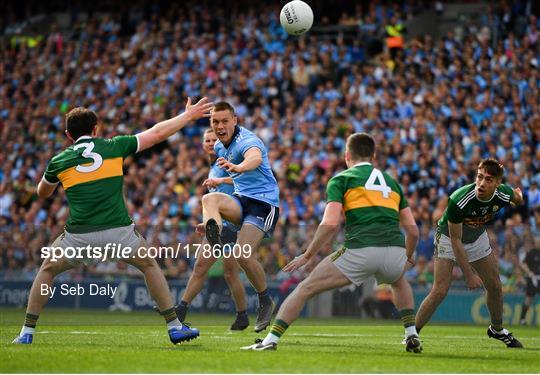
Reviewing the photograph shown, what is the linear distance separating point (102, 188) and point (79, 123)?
713mm

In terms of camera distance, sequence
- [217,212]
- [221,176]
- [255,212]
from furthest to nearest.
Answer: [221,176]
[255,212]
[217,212]

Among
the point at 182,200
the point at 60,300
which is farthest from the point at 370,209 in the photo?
the point at 182,200

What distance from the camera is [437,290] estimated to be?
12555mm

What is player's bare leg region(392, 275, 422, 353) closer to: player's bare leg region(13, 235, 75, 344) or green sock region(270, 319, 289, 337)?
green sock region(270, 319, 289, 337)

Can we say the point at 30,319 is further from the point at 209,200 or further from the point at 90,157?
the point at 209,200

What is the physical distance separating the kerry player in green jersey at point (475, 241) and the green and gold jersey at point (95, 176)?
12.2ft

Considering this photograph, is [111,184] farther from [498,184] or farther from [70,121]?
[498,184]

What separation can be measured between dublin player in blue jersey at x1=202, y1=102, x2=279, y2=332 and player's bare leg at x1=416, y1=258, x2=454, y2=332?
1921 millimetres

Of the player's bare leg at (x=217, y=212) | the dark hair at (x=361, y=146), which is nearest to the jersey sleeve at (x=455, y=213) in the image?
the dark hair at (x=361, y=146)

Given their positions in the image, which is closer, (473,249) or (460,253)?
(460,253)

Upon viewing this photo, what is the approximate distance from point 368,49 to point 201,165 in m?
6.16

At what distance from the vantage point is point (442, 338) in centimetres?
1418

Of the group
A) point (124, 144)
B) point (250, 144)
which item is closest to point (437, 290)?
point (250, 144)

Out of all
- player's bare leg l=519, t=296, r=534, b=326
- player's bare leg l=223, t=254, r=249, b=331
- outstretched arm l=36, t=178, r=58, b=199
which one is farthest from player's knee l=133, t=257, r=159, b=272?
player's bare leg l=519, t=296, r=534, b=326
